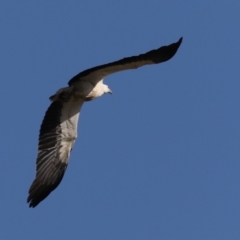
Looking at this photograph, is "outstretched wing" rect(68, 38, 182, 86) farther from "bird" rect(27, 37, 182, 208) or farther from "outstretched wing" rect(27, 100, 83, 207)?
"outstretched wing" rect(27, 100, 83, 207)

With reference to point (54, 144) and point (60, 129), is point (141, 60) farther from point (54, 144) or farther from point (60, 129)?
point (54, 144)

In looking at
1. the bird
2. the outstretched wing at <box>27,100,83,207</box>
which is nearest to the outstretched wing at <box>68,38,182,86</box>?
the bird

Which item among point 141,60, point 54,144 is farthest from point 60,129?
point 141,60

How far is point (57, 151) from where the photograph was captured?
1920 cm

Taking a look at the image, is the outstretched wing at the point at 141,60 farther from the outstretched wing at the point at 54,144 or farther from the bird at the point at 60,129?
the outstretched wing at the point at 54,144

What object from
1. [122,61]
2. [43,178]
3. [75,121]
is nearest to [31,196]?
[43,178]

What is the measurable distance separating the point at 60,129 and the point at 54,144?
11.9 inches

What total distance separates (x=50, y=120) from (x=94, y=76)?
1547 mm

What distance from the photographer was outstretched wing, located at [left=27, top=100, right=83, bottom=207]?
1873 centimetres

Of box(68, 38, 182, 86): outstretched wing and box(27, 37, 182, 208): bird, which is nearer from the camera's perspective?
box(68, 38, 182, 86): outstretched wing

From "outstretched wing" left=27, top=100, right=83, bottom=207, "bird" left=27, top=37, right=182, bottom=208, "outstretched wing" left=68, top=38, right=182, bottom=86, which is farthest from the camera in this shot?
"outstretched wing" left=27, top=100, right=83, bottom=207

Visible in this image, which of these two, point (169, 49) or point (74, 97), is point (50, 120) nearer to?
point (74, 97)

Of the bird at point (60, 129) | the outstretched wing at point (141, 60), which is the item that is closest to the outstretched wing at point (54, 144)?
the bird at point (60, 129)

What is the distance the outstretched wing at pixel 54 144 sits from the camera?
18734 mm
